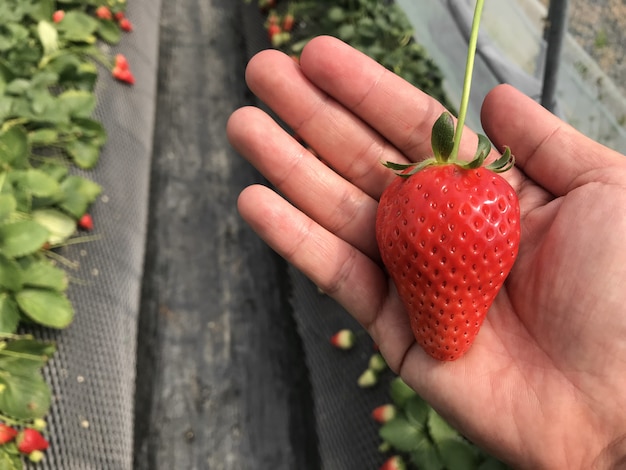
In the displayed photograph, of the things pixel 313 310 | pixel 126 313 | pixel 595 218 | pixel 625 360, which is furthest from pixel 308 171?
pixel 126 313

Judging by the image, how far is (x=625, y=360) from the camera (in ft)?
2.78

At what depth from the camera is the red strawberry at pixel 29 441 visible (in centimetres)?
124

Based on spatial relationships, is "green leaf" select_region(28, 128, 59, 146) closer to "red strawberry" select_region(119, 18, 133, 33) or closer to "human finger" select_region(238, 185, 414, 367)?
"red strawberry" select_region(119, 18, 133, 33)

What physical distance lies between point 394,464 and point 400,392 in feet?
0.52

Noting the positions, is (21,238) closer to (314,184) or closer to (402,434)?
(314,184)

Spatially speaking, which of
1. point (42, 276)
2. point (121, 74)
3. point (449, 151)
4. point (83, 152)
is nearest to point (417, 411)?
point (449, 151)

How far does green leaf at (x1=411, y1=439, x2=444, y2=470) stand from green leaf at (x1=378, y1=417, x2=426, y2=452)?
0.04 ft

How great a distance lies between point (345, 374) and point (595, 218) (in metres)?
0.86

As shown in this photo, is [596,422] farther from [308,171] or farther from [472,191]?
[308,171]

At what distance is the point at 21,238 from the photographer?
1.37m

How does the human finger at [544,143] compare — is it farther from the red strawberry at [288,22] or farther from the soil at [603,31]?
the red strawberry at [288,22]

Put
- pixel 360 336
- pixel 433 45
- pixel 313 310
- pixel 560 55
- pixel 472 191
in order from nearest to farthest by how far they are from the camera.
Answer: pixel 472 191, pixel 560 55, pixel 360 336, pixel 313 310, pixel 433 45

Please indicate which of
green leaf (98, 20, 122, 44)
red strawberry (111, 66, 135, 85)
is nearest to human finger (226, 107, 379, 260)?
red strawberry (111, 66, 135, 85)

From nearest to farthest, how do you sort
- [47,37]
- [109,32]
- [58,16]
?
[47,37], [58,16], [109,32]
